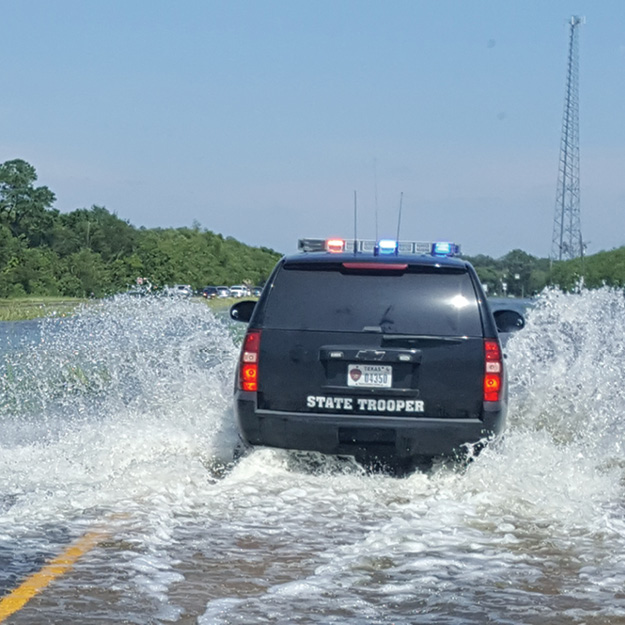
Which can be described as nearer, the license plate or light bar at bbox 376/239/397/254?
the license plate

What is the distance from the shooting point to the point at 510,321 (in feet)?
34.0

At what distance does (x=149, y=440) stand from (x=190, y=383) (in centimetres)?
228

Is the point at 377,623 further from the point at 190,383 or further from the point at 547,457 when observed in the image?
the point at 190,383

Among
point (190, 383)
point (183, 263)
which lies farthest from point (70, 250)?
point (190, 383)

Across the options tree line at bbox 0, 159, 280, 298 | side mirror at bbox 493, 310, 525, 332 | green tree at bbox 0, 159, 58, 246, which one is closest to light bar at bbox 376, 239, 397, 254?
side mirror at bbox 493, 310, 525, 332

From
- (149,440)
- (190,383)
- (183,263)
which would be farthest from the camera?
(183,263)

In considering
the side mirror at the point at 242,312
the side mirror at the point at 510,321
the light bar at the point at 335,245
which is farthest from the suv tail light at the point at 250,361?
the side mirror at the point at 510,321

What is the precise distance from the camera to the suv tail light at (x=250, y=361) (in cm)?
840

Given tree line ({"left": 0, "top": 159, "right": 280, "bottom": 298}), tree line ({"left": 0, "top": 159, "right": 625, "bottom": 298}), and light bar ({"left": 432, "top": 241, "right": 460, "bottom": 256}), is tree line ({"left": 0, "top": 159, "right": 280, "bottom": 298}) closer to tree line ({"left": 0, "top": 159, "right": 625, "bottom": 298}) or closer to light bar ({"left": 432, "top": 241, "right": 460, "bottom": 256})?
tree line ({"left": 0, "top": 159, "right": 625, "bottom": 298})

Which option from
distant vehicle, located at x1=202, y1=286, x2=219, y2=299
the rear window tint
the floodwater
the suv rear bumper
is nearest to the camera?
the floodwater

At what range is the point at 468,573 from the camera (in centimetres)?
612

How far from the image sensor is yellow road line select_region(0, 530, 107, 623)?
5.41m

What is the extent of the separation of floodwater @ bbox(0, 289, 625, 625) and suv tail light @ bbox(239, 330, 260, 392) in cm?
65

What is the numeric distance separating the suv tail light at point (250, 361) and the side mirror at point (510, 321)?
272 cm
